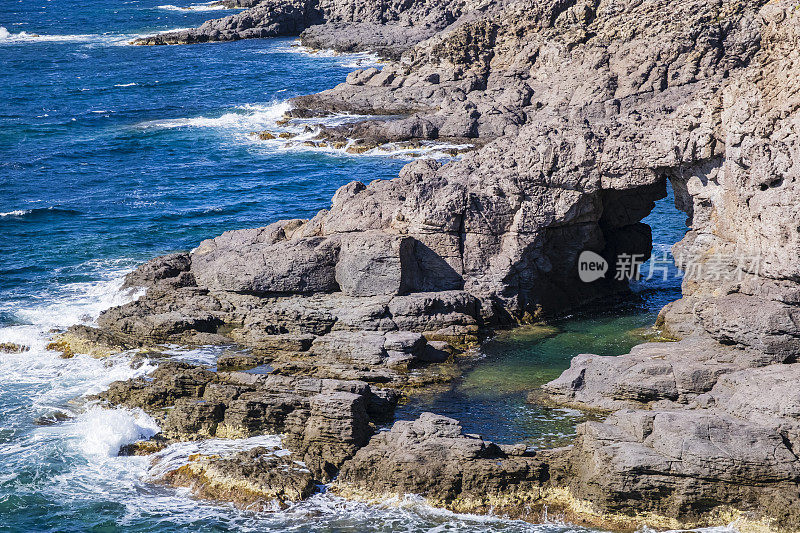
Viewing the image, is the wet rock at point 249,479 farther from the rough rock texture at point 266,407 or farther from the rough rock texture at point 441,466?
the rough rock texture at point 441,466

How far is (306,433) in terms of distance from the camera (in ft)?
73.0

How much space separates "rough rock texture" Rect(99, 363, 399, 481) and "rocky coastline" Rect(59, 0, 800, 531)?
6cm

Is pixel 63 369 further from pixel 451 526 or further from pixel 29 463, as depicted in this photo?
pixel 451 526

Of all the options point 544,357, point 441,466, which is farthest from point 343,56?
point 441,466

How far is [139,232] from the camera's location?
42.8m

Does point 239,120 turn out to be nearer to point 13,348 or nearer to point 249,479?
point 13,348

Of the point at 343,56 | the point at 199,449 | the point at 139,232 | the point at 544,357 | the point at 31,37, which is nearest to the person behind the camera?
the point at 199,449

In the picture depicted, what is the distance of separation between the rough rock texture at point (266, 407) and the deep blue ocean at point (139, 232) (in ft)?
2.48

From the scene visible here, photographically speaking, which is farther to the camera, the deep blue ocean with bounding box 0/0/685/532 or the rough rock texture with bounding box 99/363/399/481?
the rough rock texture with bounding box 99/363/399/481

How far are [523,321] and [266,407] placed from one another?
10.1m

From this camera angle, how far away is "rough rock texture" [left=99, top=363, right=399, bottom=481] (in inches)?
860

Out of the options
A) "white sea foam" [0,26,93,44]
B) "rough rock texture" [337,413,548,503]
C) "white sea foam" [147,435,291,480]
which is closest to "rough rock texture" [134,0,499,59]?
"white sea foam" [0,26,93,44]

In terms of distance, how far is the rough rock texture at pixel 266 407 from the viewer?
21.8 m

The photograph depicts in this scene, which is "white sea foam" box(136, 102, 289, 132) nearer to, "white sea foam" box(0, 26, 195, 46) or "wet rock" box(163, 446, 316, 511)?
"white sea foam" box(0, 26, 195, 46)
